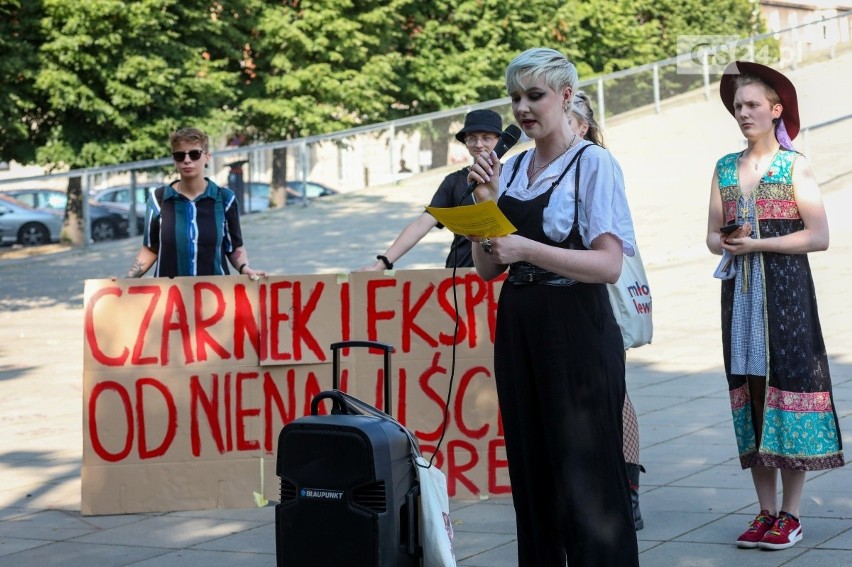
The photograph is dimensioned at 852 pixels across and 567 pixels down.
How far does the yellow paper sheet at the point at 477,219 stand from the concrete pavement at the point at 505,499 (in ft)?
6.67

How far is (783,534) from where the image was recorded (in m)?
5.40

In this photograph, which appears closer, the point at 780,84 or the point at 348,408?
the point at 348,408

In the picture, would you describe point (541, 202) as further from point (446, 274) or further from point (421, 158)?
point (421, 158)

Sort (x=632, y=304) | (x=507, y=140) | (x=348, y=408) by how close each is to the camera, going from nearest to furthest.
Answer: (x=507, y=140) → (x=348, y=408) → (x=632, y=304)

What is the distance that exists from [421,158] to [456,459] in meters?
23.9

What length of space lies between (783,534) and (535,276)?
203cm

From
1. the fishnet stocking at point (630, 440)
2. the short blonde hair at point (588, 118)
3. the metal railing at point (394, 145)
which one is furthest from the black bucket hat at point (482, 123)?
the metal railing at point (394, 145)

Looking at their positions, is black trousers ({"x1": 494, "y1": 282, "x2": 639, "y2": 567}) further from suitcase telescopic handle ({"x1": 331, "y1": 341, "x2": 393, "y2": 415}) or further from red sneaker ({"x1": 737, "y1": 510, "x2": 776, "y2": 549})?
red sneaker ({"x1": 737, "y1": 510, "x2": 776, "y2": 549})

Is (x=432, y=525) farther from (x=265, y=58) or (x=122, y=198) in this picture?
(x=265, y=58)

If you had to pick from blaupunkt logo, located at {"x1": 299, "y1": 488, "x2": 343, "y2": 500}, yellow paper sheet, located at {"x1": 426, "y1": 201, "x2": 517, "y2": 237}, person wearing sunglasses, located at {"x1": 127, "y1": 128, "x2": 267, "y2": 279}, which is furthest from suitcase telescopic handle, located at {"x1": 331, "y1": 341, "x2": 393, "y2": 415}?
person wearing sunglasses, located at {"x1": 127, "y1": 128, "x2": 267, "y2": 279}

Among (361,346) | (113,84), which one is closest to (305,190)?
(113,84)

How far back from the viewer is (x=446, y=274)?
6.60 m

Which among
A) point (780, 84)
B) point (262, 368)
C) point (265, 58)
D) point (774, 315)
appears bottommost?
point (262, 368)

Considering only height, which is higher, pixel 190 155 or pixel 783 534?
pixel 190 155
